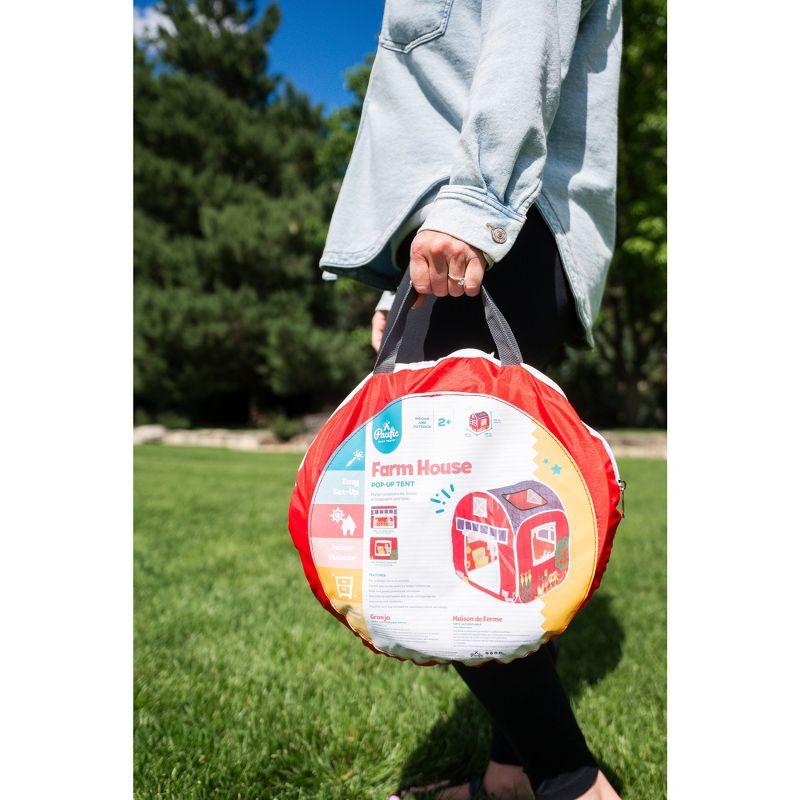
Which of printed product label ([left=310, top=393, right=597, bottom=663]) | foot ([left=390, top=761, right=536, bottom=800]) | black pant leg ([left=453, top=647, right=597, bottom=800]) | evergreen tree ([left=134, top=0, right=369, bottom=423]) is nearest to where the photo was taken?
printed product label ([left=310, top=393, right=597, bottom=663])

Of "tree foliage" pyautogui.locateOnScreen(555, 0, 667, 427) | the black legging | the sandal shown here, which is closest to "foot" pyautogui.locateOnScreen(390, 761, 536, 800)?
the sandal

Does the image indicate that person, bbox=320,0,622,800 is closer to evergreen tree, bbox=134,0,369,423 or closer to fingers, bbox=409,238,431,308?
fingers, bbox=409,238,431,308

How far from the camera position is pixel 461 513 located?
108 cm

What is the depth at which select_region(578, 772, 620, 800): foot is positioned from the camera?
1211 millimetres

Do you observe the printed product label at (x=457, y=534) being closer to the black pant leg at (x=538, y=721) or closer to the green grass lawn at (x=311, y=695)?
the black pant leg at (x=538, y=721)

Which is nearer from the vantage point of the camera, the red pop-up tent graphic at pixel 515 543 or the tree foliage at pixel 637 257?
the red pop-up tent graphic at pixel 515 543

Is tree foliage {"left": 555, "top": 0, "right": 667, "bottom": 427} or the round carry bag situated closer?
the round carry bag

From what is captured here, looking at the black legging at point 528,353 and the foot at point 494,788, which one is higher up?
the black legging at point 528,353

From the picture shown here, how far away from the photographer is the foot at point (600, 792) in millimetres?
1211

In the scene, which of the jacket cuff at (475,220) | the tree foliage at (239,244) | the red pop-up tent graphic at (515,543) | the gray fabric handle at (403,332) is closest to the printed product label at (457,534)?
the red pop-up tent graphic at (515,543)

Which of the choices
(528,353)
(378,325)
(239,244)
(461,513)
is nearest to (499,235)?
(528,353)

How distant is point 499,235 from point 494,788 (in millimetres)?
1179

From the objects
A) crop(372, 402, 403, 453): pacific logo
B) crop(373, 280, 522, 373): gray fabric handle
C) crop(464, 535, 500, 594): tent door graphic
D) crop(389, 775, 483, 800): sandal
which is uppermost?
crop(373, 280, 522, 373): gray fabric handle

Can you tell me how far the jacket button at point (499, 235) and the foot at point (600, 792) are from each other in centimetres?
96
